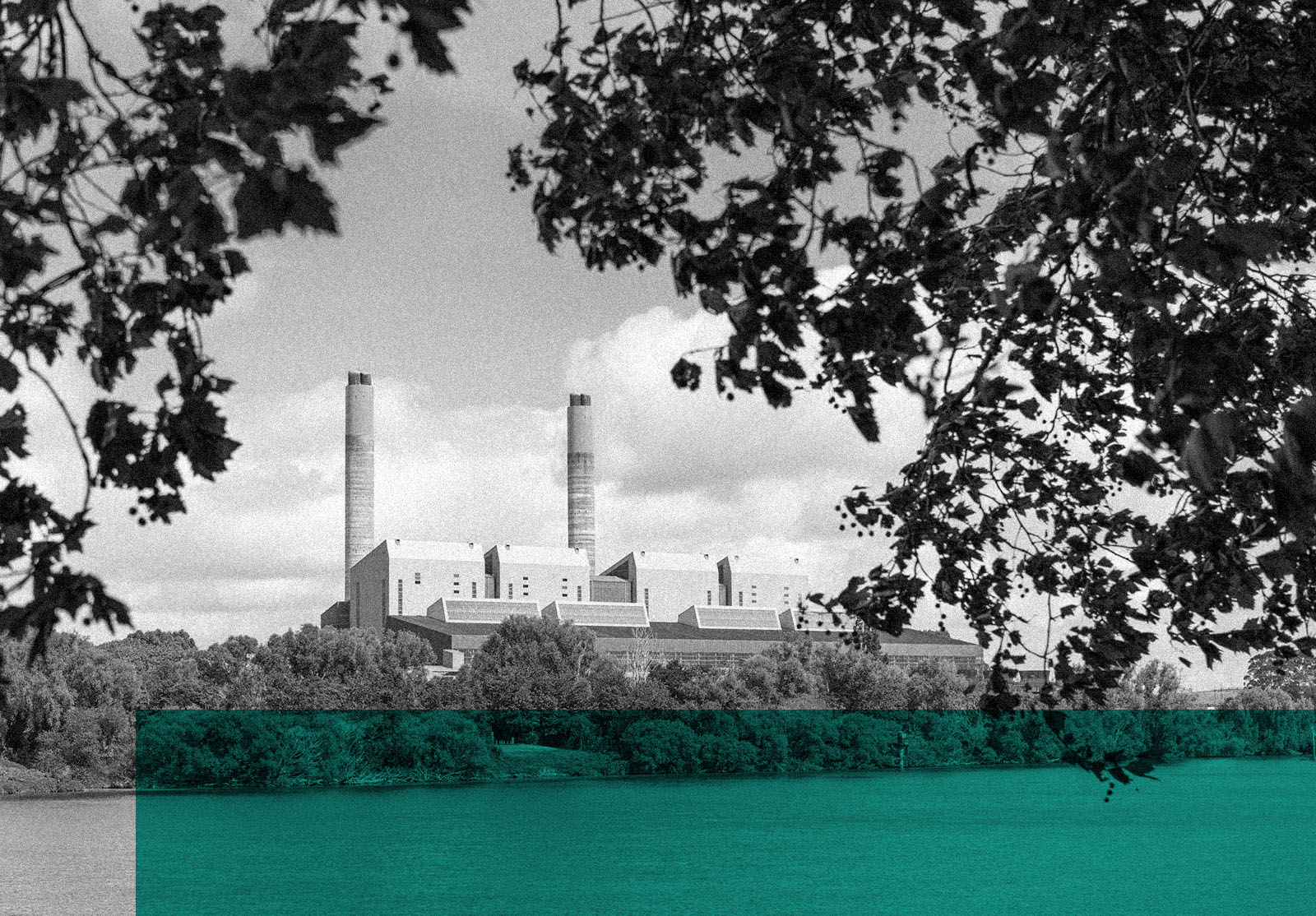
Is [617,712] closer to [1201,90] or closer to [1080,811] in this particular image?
[1080,811]

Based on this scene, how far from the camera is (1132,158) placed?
3131 millimetres

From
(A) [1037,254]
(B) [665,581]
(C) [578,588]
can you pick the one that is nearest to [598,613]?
(C) [578,588]

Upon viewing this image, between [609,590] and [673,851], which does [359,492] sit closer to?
[609,590]

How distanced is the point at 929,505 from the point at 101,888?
35.4 meters

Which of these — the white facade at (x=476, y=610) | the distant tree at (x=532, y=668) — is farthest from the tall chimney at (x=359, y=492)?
the distant tree at (x=532, y=668)

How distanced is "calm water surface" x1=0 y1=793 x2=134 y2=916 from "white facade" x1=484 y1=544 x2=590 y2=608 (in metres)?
32.4

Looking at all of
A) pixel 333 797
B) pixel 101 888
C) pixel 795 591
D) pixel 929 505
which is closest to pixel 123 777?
pixel 333 797

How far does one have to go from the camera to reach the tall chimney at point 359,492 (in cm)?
8538

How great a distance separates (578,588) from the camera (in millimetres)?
85375

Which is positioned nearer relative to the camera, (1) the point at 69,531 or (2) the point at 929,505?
(1) the point at 69,531

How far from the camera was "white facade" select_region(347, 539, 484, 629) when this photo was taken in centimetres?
8081

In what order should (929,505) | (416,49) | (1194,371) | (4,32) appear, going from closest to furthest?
1. (416,49)
2. (1194,371)
3. (4,32)
4. (929,505)

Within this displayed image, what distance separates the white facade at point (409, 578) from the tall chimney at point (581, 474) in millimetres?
6572
